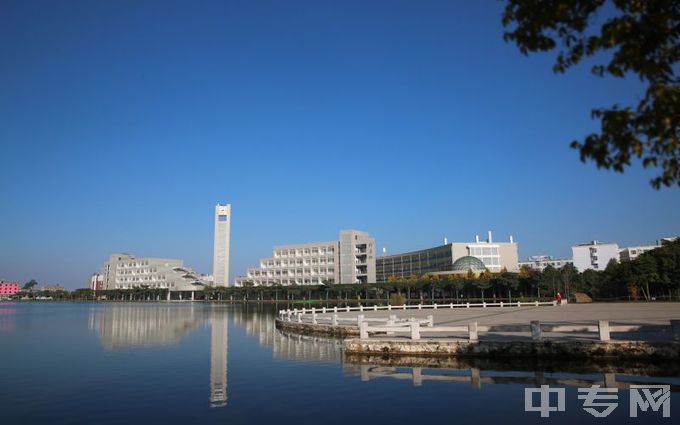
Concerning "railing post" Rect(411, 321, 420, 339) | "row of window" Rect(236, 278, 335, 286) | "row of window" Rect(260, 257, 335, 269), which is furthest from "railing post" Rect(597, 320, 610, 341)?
"row of window" Rect(260, 257, 335, 269)

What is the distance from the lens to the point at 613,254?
630 feet

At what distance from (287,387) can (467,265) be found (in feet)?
446

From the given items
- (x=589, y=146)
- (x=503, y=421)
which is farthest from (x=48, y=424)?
(x=589, y=146)

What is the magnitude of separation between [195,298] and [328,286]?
68.2m

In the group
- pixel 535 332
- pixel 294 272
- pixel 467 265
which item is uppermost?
pixel 467 265

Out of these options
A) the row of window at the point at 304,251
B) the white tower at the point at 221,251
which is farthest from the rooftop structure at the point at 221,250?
the row of window at the point at 304,251

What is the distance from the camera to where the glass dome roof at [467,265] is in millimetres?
144875

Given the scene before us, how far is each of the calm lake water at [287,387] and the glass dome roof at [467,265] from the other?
125m

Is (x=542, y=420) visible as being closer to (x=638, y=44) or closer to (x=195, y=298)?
(x=638, y=44)

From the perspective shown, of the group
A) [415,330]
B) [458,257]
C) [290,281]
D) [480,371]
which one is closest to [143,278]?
[290,281]

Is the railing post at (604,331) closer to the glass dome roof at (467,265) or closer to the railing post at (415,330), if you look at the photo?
the railing post at (415,330)

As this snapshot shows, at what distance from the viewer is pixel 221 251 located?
165 m

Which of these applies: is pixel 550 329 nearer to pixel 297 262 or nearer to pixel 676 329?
pixel 676 329

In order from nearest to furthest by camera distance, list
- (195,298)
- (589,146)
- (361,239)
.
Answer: (589,146) < (361,239) < (195,298)
